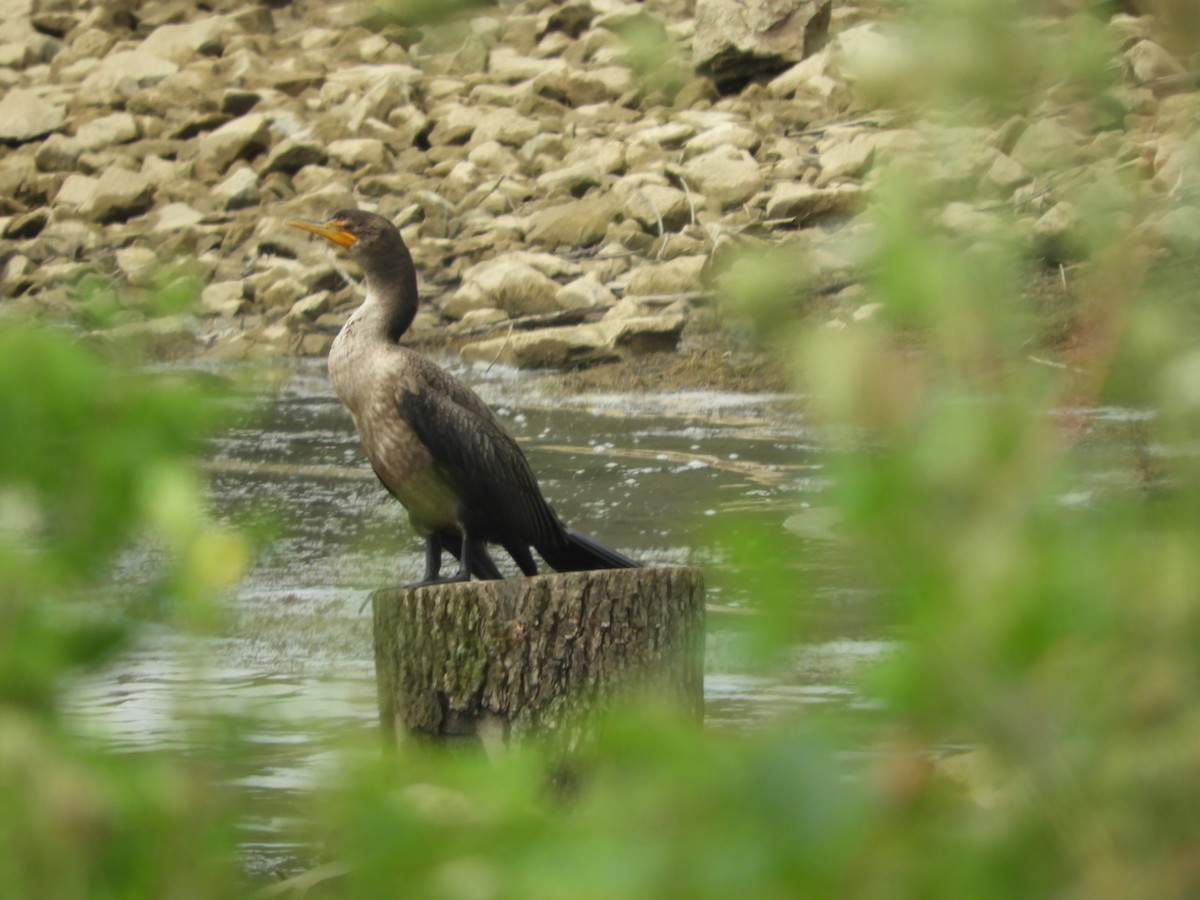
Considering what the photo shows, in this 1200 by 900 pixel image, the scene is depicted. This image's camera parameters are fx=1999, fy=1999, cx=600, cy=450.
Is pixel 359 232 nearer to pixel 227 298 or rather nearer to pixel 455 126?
pixel 227 298

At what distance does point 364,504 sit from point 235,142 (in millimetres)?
7299

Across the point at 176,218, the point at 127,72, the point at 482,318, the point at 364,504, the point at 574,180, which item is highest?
the point at 127,72

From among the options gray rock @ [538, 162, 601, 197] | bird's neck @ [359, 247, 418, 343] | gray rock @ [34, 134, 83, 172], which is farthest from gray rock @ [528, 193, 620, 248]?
→ bird's neck @ [359, 247, 418, 343]

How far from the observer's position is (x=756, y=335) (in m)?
1.23

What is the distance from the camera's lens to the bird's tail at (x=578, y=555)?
17.5 feet

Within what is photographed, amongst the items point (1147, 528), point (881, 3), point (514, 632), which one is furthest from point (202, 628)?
point (514, 632)

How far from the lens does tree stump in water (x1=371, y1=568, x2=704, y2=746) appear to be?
4.26 m

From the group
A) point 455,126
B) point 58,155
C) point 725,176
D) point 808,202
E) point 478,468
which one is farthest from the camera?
point 58,155

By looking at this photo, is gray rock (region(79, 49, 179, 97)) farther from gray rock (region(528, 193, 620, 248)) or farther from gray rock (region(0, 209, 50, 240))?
gray rock (region(528, 193, 620, 248))

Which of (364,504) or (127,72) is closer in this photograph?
(364,504)

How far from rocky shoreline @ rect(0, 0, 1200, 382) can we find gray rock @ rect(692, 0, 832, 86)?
0.02m

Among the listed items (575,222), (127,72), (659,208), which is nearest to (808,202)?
(659,208)

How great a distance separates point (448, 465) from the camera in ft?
17.7

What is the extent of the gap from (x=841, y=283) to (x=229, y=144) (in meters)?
13.7
